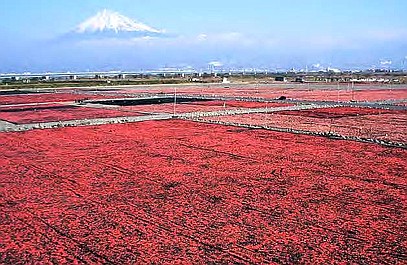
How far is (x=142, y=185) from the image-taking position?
41.0ft

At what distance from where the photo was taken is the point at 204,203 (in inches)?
427

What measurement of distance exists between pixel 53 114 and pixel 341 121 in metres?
17.5

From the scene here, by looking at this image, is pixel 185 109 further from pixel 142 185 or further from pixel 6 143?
pixel 142 185

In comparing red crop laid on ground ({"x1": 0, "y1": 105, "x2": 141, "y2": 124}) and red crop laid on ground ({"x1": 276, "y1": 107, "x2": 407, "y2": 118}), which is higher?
red crop laid on ground ({"x1": 276, "y1": 107, "x2": 407, "y2": 118})

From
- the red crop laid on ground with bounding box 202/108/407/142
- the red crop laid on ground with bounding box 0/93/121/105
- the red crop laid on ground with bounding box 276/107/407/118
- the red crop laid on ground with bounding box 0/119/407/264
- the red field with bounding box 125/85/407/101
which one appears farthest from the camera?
the red field with bounding box 125/85/407/101

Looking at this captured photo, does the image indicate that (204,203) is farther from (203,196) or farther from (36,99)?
(36,99)

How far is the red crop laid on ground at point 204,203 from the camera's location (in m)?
8.09

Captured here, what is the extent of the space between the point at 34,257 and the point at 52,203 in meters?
3.10

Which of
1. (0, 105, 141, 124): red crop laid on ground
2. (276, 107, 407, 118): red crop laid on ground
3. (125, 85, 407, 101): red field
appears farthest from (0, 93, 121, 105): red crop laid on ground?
(276, 107, 407, 118): red crop laid on ground

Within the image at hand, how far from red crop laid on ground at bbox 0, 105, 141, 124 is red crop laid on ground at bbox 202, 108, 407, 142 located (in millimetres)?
7053

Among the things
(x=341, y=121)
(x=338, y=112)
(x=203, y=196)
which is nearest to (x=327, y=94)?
(x=338, y=112)

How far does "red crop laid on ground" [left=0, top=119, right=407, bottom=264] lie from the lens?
8094mm

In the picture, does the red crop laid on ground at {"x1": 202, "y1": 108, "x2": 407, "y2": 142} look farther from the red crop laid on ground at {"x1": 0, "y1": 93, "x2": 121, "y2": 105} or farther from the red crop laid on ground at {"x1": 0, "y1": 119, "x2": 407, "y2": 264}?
the red crop laid on ground at {"x1": 0, "y1": 93, "x2": 121, "y2": 105}

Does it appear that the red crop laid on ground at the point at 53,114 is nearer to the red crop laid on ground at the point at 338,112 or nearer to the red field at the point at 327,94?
the red crop laid on ground at the point at 338,112
